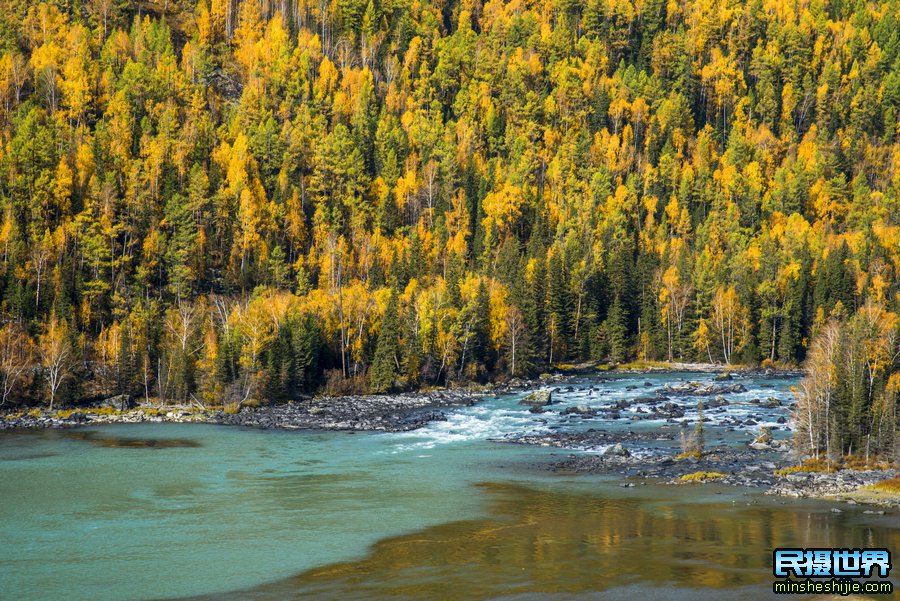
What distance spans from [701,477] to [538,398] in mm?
37601

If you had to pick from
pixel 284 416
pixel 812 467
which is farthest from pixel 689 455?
pixel 284 416

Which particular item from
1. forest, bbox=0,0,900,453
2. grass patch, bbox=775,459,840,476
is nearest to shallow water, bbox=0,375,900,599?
grass patch, bbox=775,459,840,476

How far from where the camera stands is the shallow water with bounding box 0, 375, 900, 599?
32.8 meters

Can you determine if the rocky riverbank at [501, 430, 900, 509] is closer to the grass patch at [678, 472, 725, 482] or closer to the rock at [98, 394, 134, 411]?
the grass patch at [678, 472, 725, 482]

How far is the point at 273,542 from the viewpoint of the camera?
39.1 m

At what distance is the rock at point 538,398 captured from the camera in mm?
86688

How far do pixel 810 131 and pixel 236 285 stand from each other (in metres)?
142

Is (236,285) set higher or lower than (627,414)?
higher

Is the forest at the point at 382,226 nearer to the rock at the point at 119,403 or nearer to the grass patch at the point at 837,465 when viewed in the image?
the grass patch at the point at 837,465

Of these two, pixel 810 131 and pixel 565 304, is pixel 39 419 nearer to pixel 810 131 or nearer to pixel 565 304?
pixel 565 304

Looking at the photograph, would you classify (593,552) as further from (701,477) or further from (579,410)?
(579,410)

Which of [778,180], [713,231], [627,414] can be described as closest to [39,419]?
[627,414]

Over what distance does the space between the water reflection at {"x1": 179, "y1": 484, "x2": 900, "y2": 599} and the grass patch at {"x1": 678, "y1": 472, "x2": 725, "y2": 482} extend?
573cm

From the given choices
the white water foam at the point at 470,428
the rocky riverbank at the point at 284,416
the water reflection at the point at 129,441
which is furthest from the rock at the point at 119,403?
the white water foam at the point at 470,428
